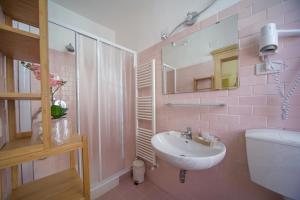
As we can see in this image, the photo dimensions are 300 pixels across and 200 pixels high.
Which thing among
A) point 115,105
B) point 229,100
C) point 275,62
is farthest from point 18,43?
point 275,62

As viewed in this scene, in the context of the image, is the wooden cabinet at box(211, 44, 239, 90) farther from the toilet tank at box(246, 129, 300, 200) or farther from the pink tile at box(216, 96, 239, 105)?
the toilet tank at box(246, 129, 300, 200)

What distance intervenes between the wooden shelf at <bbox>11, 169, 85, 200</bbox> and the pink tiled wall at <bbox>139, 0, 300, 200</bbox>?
1055mm

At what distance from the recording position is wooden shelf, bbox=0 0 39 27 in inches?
26.4

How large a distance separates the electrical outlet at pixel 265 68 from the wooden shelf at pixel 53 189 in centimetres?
146

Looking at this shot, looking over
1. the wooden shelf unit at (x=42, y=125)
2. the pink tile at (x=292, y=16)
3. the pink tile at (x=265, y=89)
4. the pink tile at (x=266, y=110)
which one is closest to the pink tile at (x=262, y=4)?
the pink tile at (x=292, y=16)

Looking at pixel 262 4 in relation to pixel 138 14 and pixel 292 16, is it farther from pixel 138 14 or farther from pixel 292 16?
pixel 138 14

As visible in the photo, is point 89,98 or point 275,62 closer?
point 275,62

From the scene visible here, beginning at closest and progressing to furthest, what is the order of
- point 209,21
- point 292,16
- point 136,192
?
point 292,16
point 209,21
point 136,192

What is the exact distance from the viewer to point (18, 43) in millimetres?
684

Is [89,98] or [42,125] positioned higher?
[89,98]

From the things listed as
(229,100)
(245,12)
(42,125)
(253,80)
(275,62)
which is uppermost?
(245,12)

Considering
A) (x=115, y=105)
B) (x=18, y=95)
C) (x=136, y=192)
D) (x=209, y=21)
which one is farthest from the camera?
(x=115, y=105)

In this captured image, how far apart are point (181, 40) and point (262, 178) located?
4.39 ft

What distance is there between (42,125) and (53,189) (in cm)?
51
